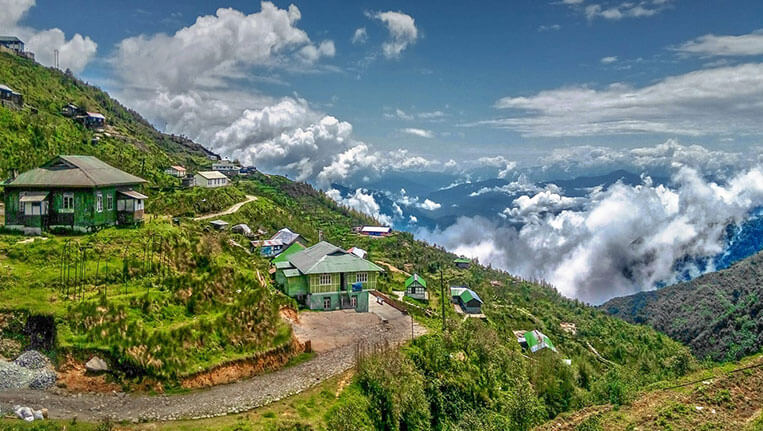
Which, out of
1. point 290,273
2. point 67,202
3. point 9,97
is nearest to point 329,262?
point 290,273

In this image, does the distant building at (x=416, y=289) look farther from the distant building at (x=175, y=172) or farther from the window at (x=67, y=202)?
the distant building at (x=175, y=172)

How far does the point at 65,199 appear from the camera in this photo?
2844cm

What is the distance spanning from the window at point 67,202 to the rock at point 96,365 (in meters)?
14.4

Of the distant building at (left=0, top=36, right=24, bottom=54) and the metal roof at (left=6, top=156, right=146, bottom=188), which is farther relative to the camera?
the distant building at (left=0, top=36, right=24, bottom=54)

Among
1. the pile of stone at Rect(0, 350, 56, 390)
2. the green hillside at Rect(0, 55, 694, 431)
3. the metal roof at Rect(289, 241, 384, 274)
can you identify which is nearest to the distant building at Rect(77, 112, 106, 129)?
the green hillside at Rect(0, 55, 694, 431)

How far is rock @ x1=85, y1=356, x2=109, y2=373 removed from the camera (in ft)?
57.5

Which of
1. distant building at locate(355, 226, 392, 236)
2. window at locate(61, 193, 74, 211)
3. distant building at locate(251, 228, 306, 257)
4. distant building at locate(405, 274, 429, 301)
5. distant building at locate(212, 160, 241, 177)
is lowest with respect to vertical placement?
distant building at locate(405, 274, 429, 301)

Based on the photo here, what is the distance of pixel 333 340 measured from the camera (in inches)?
1059

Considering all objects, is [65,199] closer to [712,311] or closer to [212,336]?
[212,336]

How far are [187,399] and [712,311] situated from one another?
88445 millimetres

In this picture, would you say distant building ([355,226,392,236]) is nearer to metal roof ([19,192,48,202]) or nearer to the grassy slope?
the grassy slope

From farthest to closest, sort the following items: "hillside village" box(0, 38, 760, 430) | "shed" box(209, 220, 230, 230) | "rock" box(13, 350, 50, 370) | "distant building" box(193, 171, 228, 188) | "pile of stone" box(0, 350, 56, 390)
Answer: "distant building" box(193, 171, 228, 188) → "shed" box(209, 220, 230, 230) → "hillside village" box(0, 38, 760, 430) → "rock" box(13, 350, 50, 370) → "pile of stone" box(0, 350, 56, 390)

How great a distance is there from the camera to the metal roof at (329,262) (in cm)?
3359

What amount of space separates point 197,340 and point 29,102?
78.0 m
